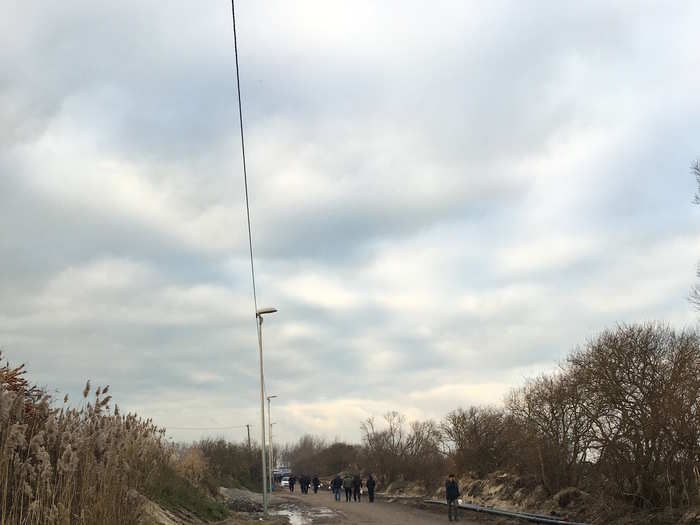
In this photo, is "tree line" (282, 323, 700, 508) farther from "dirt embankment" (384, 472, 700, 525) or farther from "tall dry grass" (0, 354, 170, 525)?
"tall dry grass" (0, 354, 170, 525)

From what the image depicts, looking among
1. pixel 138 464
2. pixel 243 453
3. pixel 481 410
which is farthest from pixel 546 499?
pixel 243 453

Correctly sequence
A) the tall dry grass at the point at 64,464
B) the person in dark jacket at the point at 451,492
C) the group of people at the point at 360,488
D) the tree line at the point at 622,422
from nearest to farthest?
the tall dry grass at the point at 64,464 < the tree line at the point at 622,422 < the person in dark jacket at the point at 451,492 < the group of people at the point at 360,488

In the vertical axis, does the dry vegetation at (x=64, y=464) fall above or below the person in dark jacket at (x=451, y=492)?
above

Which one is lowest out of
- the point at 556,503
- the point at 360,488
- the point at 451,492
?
the point at 360,488

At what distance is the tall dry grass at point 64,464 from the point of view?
5.34 m

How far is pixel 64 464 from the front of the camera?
556 centimetres

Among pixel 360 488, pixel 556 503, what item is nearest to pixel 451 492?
pixel 556 503

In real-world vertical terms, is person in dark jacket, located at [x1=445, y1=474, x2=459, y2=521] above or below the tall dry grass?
below

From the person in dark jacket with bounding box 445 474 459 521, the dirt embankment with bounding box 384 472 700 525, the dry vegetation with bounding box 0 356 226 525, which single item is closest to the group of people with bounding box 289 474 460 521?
the person in dark jacket with bounding box 445 474 459 521

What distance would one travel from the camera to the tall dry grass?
210 inches

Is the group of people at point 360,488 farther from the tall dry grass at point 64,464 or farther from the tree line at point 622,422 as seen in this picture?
the tall dry grass at point 64,464

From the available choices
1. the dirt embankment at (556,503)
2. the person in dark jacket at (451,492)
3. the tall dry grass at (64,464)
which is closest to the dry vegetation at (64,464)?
the tall dry grass at (64,464)

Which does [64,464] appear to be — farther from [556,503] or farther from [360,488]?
[360,488]

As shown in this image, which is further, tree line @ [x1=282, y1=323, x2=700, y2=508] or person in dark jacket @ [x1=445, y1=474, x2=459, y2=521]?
person in dark jacket @ [x1=445, y1=474, x2=459, y2=521]
